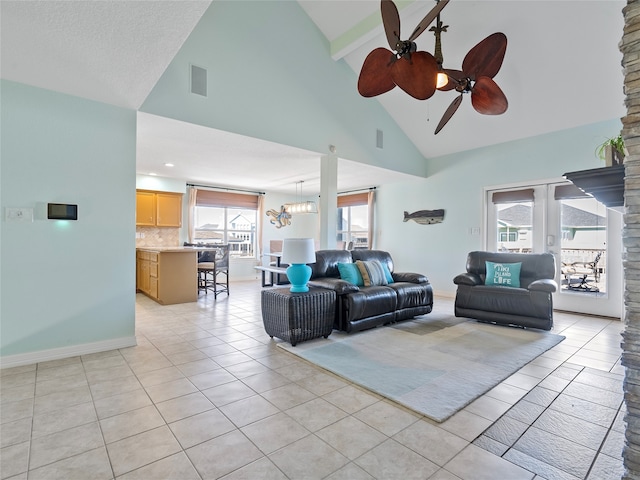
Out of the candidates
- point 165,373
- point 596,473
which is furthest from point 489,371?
point 165,373

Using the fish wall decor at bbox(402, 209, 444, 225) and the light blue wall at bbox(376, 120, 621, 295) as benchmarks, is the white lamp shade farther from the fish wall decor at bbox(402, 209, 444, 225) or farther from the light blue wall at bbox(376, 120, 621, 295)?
the fish wall decor at bbox(402, 209, 444, 225)

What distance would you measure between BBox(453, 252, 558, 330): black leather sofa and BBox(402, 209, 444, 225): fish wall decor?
1957mm

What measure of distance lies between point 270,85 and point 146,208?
426cm

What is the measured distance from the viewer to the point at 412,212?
7504 mm

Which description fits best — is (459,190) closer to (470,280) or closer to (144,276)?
(470,280)

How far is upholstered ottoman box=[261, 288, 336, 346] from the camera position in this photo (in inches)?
134

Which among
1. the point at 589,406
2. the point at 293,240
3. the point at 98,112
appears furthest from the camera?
the point at 293,240

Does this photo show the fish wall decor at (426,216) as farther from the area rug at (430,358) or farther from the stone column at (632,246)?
the stone column at (632,246)

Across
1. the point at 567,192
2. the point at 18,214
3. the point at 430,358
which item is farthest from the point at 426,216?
the point at 18,214

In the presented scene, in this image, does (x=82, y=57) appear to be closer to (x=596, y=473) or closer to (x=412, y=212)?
(x=596, y=473)

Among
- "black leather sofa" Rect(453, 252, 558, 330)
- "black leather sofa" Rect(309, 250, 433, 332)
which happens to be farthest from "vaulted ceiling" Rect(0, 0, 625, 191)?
"black leather sofa" Rect(453, 252, 558, 330)

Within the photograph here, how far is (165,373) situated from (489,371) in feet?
9.02

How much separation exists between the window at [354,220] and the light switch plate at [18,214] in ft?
22.4

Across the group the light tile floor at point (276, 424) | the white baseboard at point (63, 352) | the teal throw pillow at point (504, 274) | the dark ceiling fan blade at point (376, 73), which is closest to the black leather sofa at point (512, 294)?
the teal throw pillow at point (504, 274)
